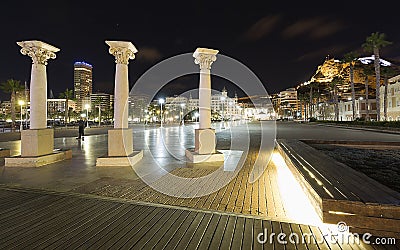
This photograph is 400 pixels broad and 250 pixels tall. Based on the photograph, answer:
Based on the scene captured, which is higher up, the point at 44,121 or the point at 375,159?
the point at 44,121

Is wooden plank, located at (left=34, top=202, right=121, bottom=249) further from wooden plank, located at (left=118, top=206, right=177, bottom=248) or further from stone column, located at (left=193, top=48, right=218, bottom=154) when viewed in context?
stone column, located at (left=193, top=48, right=218, bottom=154)

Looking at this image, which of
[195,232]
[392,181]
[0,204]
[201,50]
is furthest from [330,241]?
[201,50]

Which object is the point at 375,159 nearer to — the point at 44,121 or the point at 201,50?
the point at 201,50

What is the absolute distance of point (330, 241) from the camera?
11.0 ft

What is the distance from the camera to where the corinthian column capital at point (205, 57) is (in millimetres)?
9484

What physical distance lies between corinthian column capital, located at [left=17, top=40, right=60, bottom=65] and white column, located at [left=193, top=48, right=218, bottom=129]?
227 inches

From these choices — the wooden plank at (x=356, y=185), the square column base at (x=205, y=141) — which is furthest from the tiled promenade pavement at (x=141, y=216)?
the square column base at (x=205, y=141)

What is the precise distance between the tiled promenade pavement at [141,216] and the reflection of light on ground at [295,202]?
18 millimetres

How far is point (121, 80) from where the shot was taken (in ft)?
30.8

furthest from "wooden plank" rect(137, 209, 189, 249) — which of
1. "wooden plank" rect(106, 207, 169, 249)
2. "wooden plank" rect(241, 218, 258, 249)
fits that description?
"wooden plank" rect(241, 218, 258, 249)

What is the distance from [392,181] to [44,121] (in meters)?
11.7

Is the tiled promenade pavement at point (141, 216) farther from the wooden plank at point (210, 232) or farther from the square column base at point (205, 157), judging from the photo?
the square column base at point (205, 157)

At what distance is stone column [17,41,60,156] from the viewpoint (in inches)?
353

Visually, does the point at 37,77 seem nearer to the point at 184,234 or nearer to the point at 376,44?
the point at 184,234
